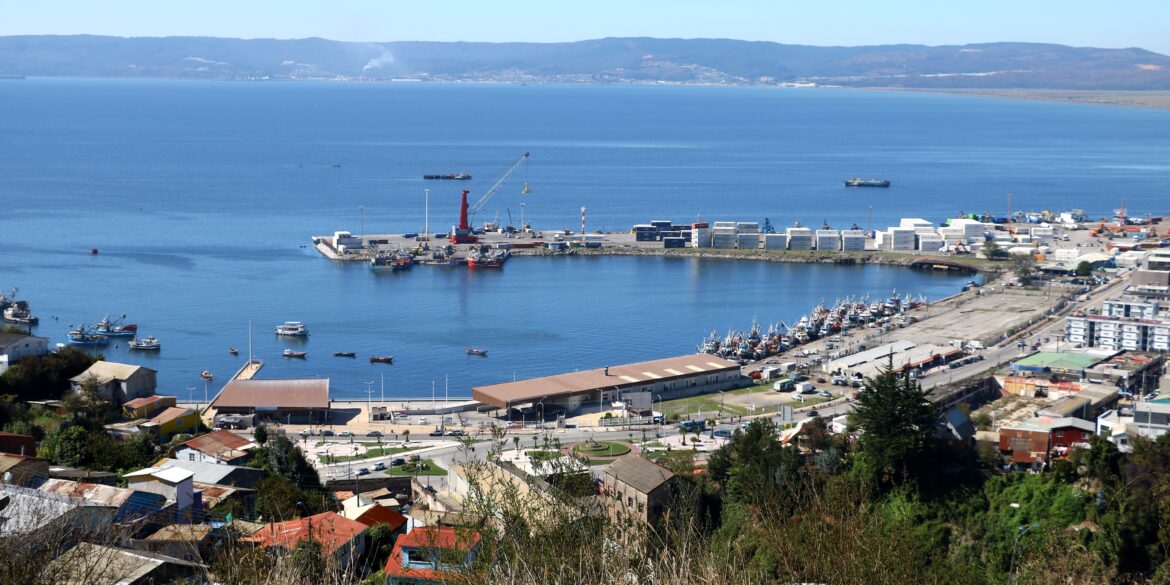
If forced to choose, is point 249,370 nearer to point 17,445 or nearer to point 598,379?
point 598,379

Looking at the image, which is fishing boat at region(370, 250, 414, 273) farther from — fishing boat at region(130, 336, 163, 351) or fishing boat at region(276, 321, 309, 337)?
fishing boat at region(130, 336, 163, 351)

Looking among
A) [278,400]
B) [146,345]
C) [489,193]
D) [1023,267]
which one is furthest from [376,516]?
[489,193]

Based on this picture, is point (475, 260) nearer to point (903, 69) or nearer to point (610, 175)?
point (610, 175)

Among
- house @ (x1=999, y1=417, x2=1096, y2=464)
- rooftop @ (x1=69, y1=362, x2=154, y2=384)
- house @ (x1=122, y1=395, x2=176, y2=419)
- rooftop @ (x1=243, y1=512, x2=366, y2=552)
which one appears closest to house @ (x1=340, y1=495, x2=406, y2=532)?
rooftop @ (x1=243, y1=512, x2=366, y2=552)

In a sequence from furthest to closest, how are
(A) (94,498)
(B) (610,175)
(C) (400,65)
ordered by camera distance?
(C) (400,65)
(B) (610,175)
(A) (94,498)

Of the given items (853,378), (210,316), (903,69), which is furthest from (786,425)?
(903,69)
